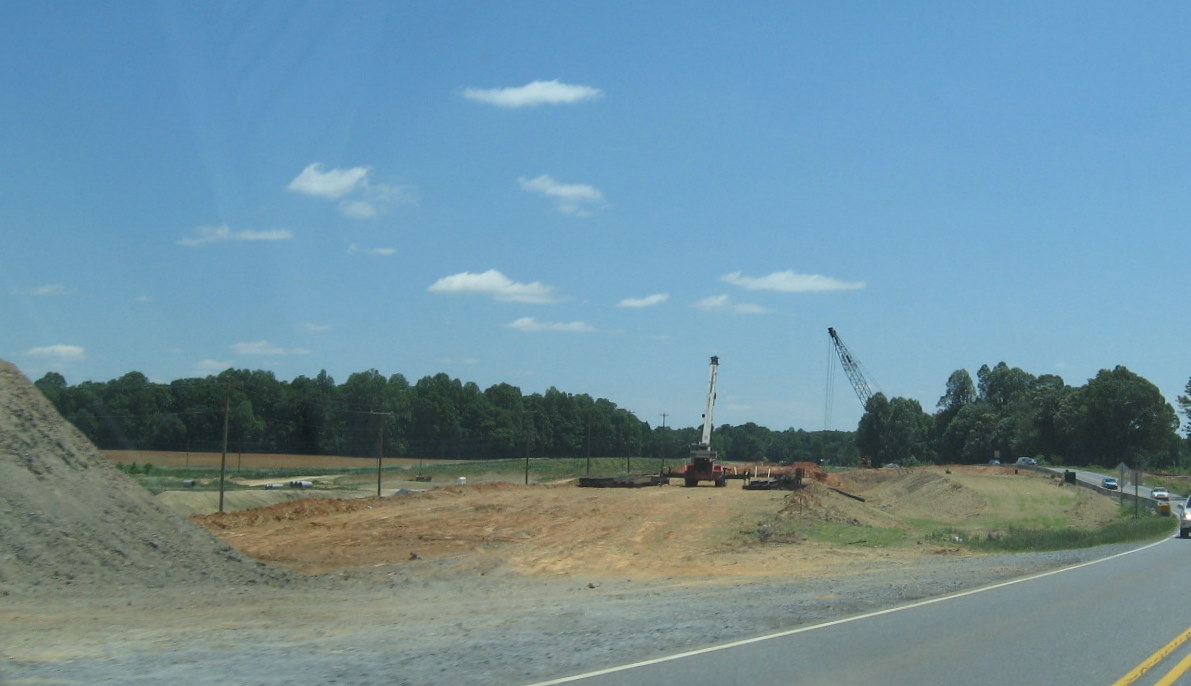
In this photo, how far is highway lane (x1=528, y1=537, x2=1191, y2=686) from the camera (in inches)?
448

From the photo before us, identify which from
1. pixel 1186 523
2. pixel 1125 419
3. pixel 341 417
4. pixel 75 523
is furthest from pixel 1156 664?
pixel 1125 419

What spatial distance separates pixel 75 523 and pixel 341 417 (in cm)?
10437

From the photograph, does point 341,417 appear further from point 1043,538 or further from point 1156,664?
point 1156,664

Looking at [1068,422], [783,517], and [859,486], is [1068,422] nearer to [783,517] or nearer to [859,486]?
[859,486]

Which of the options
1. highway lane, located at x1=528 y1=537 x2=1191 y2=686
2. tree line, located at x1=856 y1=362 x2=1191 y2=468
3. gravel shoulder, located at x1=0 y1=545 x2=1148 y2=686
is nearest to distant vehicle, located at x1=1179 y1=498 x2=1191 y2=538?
gravel shoulder, located at x1=0 y1=545 x2=1148 y2=686

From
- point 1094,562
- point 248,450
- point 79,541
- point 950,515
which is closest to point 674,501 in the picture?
point 950,515

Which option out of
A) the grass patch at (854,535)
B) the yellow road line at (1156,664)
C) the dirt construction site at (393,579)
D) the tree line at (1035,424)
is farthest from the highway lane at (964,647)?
the tree line at (1035,424)

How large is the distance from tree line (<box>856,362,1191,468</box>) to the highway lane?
131 m

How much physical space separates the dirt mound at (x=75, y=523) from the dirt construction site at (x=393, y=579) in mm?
49

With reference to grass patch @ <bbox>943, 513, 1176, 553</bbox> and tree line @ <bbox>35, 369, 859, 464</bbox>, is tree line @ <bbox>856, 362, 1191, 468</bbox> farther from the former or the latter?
grass patch @ <bbox>943, 513, 1176, 553</bbox>

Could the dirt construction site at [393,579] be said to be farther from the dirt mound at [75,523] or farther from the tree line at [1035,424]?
the tree line at [1035,424]

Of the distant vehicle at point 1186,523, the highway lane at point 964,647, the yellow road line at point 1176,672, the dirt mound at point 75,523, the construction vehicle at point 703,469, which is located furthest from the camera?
the construction vehicle at point 703,469

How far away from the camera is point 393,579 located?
26.6 metres

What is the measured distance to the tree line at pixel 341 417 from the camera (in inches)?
3553
